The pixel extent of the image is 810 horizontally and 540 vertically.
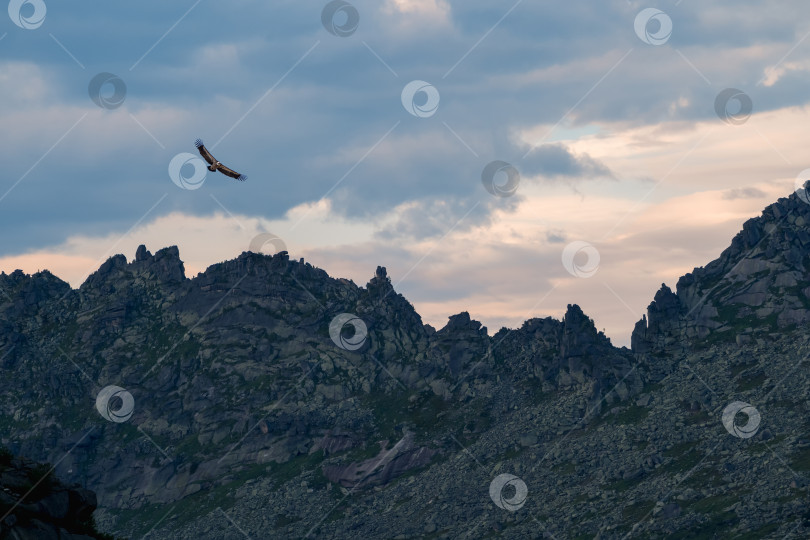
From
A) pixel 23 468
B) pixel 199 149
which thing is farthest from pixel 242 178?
pixel 23 468

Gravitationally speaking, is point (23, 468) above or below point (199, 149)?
below

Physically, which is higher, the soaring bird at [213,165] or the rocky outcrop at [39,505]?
the soaring bird at [213,165]

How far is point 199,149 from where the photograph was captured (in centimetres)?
11706

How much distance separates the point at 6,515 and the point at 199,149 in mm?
40459

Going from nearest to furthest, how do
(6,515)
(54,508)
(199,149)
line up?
1. (6,515)
2. (54,508)
3. (199,149)

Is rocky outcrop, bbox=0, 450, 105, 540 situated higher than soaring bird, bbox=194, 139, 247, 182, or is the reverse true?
soaring bird, bbox=194, 139, 247, 182

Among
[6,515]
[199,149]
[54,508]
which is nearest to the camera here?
[6,515]

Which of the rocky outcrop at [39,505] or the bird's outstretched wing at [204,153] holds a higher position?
the bird's outstretched wing at [204,153]

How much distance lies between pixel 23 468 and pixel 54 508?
5.01 meters

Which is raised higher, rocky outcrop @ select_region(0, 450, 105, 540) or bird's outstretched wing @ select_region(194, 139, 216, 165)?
bird's outstretched wing @ select_region(194, 139, 216, 165)

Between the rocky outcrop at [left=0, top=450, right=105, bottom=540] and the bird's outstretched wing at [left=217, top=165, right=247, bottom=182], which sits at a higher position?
the bird's outstretched wing at [left=217, top=165, right=247, bottom=182]

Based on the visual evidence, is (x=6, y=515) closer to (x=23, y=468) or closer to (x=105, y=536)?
(x=23, y=468)

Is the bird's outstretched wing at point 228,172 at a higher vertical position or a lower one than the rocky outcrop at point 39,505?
higher

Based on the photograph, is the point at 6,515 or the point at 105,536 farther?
the point at 105,536
